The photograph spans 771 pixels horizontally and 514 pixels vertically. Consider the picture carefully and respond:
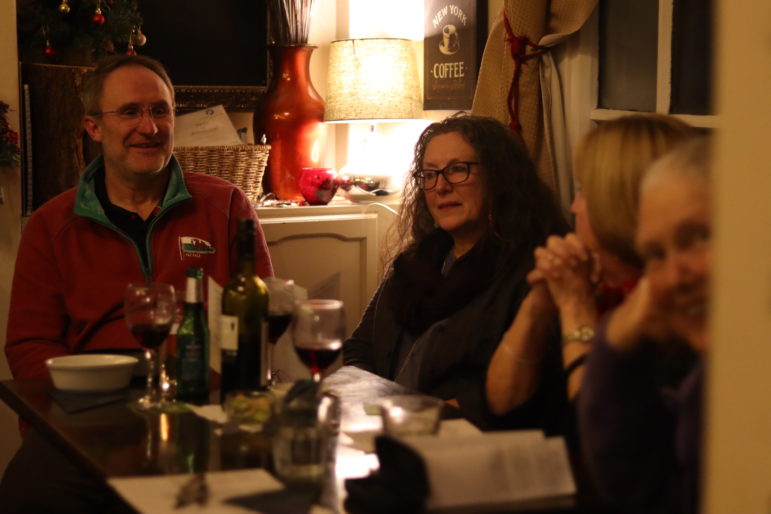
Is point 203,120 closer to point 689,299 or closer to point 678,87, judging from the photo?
point 678,87

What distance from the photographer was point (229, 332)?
5.72 ft

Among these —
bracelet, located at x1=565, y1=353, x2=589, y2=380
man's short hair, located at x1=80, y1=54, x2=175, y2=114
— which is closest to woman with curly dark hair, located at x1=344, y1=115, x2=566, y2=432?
bracelet, located at x1=565, y1=353, x2=589, y2=380

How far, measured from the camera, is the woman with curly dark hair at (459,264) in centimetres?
224

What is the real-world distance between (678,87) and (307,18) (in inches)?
65.3

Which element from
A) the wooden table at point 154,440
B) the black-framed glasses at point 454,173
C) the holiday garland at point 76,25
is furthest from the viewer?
the holiday garland at point 76,25

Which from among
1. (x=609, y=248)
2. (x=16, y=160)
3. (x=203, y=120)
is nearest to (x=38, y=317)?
(x=16, y=160)

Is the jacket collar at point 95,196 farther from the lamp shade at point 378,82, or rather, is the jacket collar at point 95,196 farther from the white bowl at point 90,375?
the lamp shade at point 378,82

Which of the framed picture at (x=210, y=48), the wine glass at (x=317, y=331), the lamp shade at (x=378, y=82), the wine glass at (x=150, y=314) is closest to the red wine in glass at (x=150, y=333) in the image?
the wine glass at (x=150, y=314)

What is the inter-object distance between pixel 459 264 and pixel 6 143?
1448 mm

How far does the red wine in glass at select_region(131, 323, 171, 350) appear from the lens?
180 centimetres

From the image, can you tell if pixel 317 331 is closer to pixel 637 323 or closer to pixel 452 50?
Result: pixel 637 323

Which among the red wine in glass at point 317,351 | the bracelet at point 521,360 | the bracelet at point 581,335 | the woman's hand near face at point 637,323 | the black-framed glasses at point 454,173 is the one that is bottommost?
the bracelet at point 521,360

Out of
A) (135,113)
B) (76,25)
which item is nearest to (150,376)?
(135,113)

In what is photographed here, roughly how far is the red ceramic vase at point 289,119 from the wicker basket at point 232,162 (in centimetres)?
19
